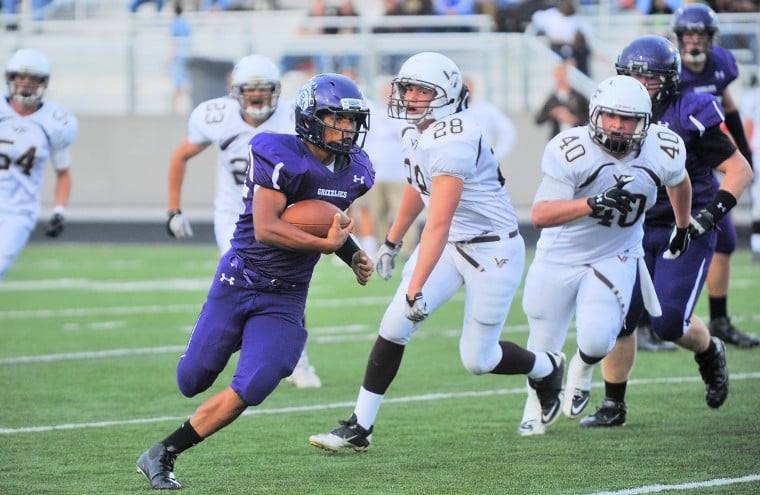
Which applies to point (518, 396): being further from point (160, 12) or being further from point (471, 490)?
point (160, 12)

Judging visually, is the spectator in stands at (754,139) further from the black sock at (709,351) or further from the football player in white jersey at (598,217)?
the football player in white jersey at (598,217)

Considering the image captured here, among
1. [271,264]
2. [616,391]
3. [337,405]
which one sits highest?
[271,264]

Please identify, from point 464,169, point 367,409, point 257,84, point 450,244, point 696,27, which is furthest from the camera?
point 257,84

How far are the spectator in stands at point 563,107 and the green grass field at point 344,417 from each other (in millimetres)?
4520

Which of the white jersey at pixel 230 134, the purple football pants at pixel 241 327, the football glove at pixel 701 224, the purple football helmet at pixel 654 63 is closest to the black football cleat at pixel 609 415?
the football glove at pixel 701 224

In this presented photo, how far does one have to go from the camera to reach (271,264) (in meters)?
4.93

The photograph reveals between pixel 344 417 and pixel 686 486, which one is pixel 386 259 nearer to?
pixel 344 417

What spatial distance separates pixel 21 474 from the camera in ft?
16.7

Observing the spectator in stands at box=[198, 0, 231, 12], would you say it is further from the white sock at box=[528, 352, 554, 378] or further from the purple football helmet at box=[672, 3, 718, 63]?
the white sock at box=[528, 352, 554, 378]

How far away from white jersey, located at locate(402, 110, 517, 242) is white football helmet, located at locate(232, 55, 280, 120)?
5.32 ft

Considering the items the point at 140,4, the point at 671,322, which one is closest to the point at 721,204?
the point at 671,322

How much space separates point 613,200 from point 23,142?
3.93 meters

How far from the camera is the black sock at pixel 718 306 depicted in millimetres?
8383

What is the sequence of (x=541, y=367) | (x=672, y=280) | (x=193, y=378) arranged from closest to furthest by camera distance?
1. (x=193, y=378)
2. (x=541, y=367)
3. (x=672, y=280)
